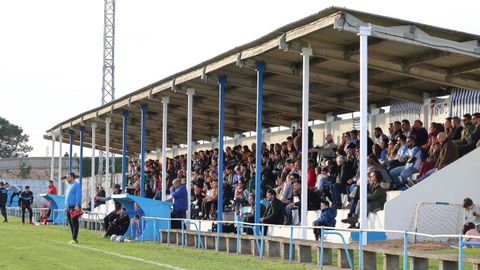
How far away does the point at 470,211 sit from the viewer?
19.8m

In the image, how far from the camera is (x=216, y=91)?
29.4m

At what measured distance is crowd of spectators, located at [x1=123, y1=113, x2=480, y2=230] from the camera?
20953 mm

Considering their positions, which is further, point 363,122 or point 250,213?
point 250,213

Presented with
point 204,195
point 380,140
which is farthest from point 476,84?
point 204,195

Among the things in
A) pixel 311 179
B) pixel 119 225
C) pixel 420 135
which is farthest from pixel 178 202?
pixel 420 135

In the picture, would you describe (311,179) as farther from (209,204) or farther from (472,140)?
(209,204)

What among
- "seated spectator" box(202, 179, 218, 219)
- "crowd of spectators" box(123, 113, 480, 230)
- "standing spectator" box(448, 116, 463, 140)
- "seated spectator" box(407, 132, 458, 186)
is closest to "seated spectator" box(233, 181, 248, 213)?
"crowd of spectators" box(123, 113, 480, 230)

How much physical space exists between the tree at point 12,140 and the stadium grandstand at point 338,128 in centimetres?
8830

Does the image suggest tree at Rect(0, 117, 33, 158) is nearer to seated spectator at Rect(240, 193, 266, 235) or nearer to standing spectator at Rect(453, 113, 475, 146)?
seated spectator at Rect(240, 193, 266, 235)

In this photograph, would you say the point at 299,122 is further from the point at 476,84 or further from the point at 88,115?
the point at 476,84

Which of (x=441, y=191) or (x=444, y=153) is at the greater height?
(x=444, y=153)

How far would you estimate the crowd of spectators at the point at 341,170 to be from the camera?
2095cm

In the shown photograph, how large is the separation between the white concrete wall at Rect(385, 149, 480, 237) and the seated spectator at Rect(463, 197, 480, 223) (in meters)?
0.72

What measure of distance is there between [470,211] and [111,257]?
6918 mm
